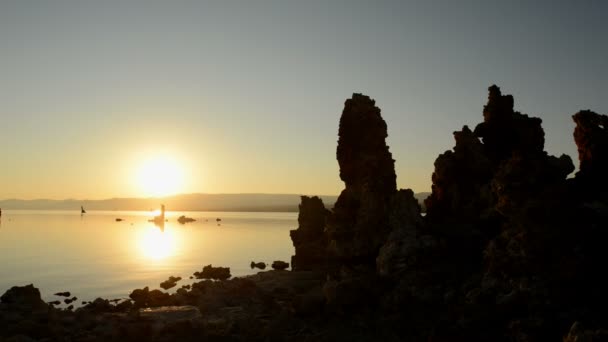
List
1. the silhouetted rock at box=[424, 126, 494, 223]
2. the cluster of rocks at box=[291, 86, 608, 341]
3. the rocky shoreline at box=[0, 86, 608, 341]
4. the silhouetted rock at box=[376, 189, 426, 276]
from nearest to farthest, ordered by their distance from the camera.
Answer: the cluster of rocks at box=[291, 86, 608, 341], the rocky shoreline at box=[0, 86, 608, 341], the silhouetted rock at box=[376, 189, 426, 276], the silhouetted rock at box=[424, 126, 494, 223]

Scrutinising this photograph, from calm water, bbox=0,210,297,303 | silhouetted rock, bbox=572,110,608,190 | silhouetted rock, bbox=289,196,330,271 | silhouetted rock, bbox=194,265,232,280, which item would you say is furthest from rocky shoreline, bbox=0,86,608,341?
calm water, bbox=0,210,297,303

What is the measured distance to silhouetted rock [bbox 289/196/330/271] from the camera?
77.2 meters

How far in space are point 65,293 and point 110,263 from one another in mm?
37546

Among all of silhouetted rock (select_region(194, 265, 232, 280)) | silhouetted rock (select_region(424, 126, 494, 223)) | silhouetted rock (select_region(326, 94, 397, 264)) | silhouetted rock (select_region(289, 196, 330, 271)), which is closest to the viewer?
silhouetted rock (select_region(424, 126, 494, 223))

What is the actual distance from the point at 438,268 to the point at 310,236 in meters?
41.9

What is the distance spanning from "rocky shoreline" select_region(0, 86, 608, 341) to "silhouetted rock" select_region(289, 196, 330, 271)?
9550 millimetres

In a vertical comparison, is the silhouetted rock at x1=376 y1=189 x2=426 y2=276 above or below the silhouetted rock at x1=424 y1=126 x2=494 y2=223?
below

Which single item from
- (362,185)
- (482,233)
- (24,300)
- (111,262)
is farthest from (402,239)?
(111,262)

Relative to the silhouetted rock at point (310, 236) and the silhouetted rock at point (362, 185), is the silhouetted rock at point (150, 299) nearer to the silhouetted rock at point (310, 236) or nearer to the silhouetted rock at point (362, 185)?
the silhouetted rock at point (362, 185)

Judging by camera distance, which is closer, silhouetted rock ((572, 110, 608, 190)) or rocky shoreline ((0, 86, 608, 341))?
rocky shoreline ((0, 86, 608, 341))

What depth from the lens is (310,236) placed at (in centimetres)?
8306

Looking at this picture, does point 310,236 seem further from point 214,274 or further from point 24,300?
point 24,300

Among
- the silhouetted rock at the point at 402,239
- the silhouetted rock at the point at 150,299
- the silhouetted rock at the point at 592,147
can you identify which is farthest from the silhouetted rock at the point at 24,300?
→ the silhouetted rock at the point at 592,147

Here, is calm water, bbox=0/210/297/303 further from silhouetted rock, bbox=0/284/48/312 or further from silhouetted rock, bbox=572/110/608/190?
silhouetted rock, bbox=572/110/608/190
